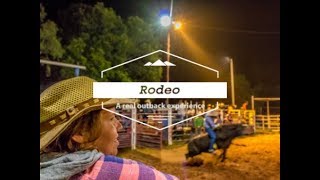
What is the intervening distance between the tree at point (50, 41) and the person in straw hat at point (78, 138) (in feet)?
1.89

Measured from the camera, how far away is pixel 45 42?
1364mm

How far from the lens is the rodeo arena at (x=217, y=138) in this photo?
1.29 m

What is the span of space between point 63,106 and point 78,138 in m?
0.08

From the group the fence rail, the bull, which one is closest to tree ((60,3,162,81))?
the bull

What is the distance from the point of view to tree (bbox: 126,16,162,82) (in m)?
1.30

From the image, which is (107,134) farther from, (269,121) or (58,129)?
(269,121)

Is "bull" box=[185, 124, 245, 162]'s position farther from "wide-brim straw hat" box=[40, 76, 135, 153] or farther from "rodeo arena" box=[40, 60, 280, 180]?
"wide-brim straw hat" box=[40, 76, 135, 153]

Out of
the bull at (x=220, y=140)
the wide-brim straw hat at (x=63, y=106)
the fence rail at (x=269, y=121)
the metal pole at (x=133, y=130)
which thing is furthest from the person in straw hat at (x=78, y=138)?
the fence rail at (x=269, y=121)

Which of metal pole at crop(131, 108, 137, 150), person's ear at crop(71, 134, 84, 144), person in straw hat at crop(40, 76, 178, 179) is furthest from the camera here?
metal pole at crop(131, 108, 137, 150)

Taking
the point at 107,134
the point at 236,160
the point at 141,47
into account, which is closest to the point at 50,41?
the point at 141,47

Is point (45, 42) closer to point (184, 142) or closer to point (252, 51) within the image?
point (184, 142)

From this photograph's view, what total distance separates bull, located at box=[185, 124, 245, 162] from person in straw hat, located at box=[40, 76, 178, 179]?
20.2 inches
